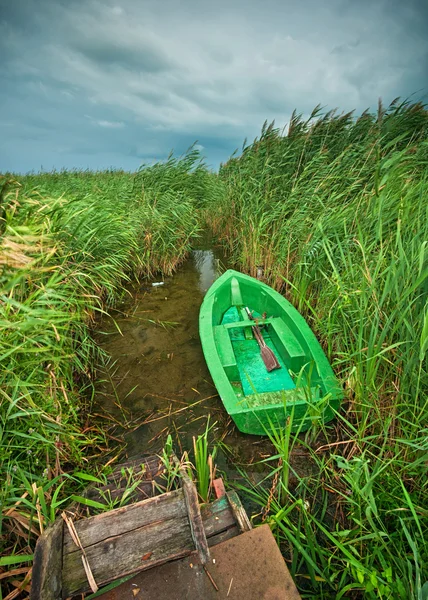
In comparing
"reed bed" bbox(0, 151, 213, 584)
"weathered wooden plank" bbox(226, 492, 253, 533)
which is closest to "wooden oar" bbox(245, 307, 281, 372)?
"weathered wooden plank" bbox(226, 492, 253, 533)

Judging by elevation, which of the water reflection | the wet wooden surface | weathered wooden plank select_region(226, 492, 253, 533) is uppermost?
the water reflection

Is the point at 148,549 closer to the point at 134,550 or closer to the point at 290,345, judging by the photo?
the point at 134,550

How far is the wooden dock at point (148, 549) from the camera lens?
3.52 feet

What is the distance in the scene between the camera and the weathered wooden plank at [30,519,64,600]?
1.01 metres

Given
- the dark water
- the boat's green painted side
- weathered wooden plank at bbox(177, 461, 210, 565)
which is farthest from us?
the dark water

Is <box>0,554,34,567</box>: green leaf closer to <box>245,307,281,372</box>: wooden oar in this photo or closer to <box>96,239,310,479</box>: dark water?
<box>96,239,310,479</box>: dark water

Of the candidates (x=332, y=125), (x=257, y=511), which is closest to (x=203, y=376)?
(x=257, y=511)

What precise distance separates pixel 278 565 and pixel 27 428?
1.43m

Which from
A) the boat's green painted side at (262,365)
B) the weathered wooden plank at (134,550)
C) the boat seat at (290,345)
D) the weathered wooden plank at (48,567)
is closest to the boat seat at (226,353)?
the boat's green painted side at (262,365)

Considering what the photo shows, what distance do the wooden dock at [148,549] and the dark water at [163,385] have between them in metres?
0.72

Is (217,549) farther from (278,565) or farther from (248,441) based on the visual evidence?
(248,441)

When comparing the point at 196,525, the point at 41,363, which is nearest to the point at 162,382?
the point at 41,363

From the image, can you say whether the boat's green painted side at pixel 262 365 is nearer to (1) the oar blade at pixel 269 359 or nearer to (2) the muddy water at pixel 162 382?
(1) the oar blade at pixel 269 359

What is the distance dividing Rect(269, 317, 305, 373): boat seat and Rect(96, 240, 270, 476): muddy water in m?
0.75
